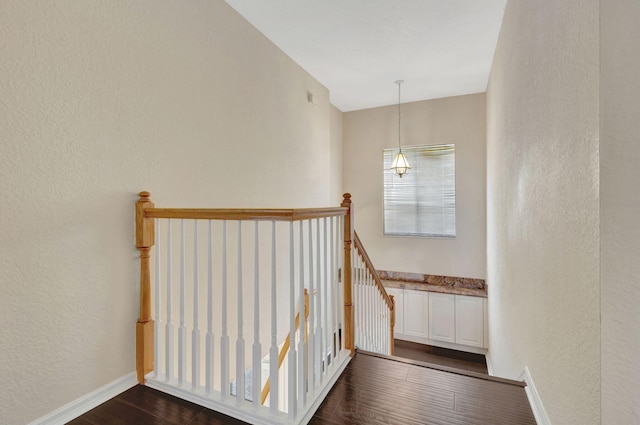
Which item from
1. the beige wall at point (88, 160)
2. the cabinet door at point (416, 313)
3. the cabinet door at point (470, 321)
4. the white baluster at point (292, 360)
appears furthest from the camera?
the cabinet door at point (416, 313)

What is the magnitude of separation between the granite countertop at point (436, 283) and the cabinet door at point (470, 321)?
11 centimetres

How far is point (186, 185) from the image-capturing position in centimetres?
204

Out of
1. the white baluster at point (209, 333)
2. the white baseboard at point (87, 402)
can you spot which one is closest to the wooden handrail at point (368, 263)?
the white baluster at point (209, 333)

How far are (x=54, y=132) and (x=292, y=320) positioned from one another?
136 cm

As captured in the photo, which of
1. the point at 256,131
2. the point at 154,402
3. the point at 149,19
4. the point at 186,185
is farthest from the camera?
the point at 256,131

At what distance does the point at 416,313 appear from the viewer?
454 cm

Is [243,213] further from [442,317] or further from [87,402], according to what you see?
[442,317]

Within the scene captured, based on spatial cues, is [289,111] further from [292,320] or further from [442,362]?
[442,362]

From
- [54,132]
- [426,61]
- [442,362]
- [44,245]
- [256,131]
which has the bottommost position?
[442,362]

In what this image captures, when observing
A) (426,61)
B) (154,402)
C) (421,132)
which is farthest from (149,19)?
(421,132)

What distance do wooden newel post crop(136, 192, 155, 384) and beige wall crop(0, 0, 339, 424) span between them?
0.04m

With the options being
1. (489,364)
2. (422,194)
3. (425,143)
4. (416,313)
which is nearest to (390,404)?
(489,364)

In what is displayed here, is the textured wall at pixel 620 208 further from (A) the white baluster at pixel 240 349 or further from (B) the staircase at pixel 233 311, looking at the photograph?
(A) the white baluster at pixel 240 349

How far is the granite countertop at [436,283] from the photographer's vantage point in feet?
14.4
